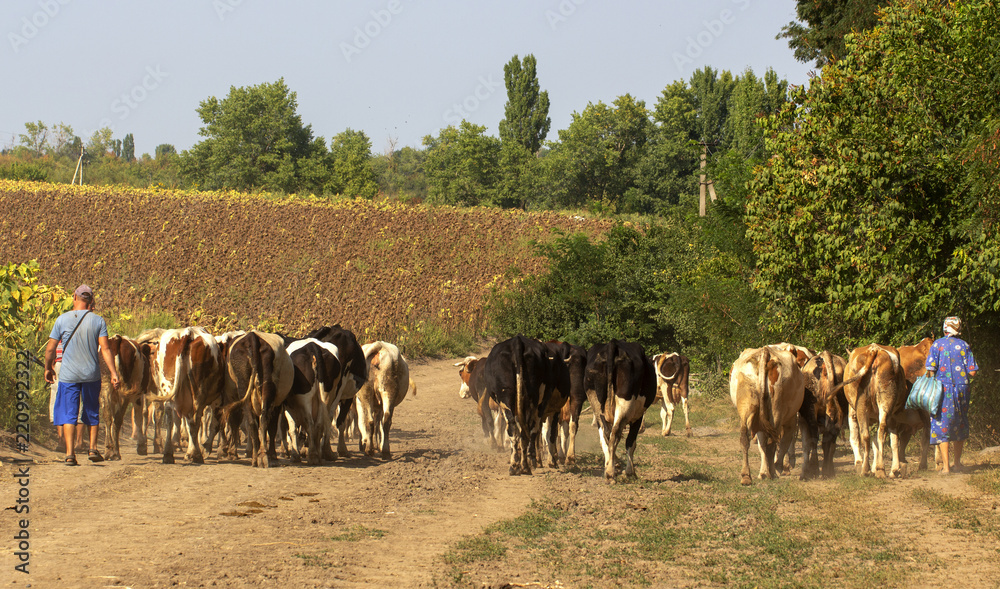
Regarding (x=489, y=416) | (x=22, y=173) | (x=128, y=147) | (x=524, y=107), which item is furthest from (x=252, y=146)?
(x=128, y=147)

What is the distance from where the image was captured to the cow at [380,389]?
Answer: 14086 mm

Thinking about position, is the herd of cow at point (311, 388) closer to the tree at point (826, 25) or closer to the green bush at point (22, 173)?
the tree at point (826, 25)

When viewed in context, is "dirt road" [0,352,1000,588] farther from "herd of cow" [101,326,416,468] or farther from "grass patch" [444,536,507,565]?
"herd of cow" [101,326,416,468]

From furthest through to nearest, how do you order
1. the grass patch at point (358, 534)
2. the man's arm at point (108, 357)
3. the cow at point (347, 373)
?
the cow at point (347, 373)
the man's arm at point (108, 357)
the grass patch at point (358, 534)

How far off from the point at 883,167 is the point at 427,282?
26105mm

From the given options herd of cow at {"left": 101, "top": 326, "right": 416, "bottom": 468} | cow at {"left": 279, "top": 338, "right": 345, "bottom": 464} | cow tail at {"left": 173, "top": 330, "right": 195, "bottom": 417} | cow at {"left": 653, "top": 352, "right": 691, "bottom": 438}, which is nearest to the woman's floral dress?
cow at {"left": 653, "top": 352, "right": 691, "bottom": 438}

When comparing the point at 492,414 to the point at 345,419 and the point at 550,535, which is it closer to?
the point at 345,419

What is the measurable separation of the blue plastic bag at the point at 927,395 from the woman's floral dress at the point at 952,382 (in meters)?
0.06

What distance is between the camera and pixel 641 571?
701cm

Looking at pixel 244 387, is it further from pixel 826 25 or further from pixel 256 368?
pixel 826 25

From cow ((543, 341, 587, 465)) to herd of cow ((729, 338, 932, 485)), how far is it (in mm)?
2466

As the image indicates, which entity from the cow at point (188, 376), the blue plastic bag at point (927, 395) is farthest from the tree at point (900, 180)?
the cow at point (188, 376)

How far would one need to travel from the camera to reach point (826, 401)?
12.5 metres

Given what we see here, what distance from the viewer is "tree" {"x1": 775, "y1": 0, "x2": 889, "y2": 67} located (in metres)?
21.5
